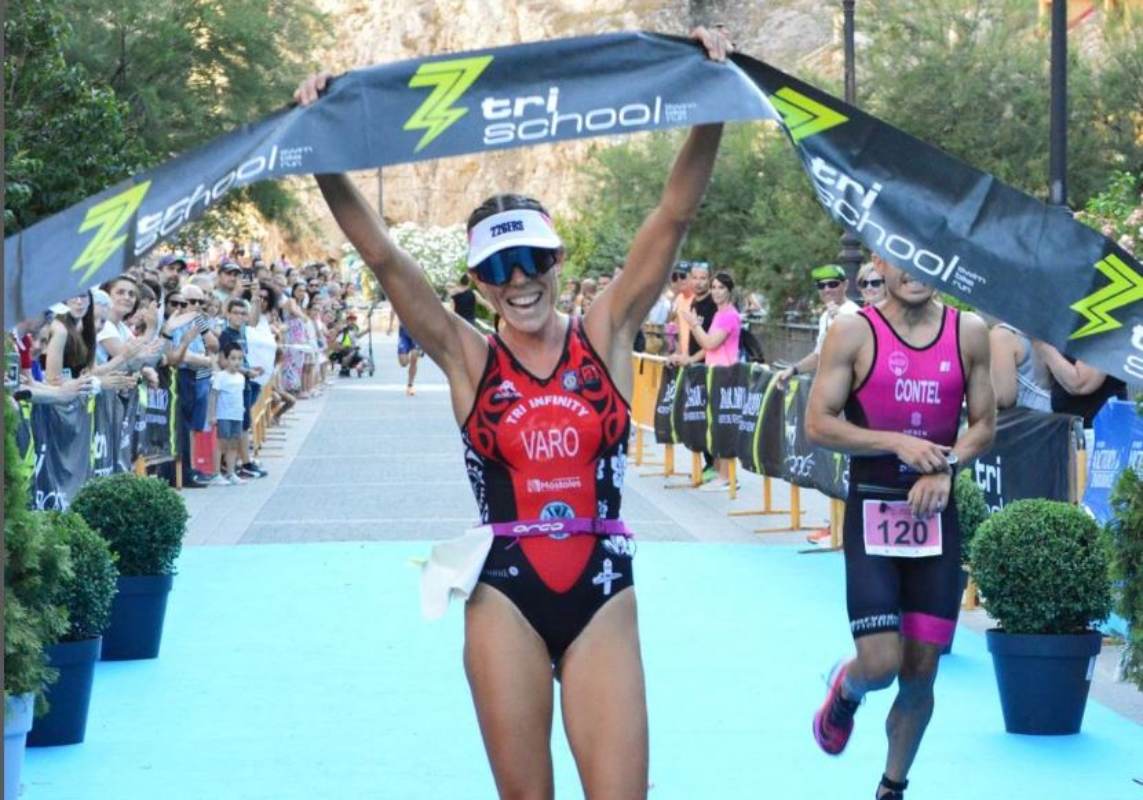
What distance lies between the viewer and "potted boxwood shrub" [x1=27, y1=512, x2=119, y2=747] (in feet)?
28.2

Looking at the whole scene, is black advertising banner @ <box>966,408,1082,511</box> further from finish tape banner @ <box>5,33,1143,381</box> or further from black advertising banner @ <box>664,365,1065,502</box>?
finish tape banner @ <box>5,33,1143,381</box>

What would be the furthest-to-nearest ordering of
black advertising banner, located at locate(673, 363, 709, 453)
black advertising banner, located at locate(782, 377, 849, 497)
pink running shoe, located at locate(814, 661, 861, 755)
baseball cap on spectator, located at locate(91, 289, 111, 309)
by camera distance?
black advertising banner, located at locate(673, 363, 709, 453), baseball cap on spectator, located at locate(91, 289, 111, 309), black advertising banner, located at locate(782, 377, 849, 497), pink running shoe, located at locate(814, 661, 861, 755)

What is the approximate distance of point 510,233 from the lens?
5.44 m

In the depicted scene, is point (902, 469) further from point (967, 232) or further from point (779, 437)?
point (779, 437)

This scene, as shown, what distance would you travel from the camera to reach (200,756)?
874 cm

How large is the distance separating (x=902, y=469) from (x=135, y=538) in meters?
4.40

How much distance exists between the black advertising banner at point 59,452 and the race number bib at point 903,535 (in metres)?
6.16

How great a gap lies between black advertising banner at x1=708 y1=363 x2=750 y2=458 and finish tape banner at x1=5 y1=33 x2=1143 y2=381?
39.4 feet

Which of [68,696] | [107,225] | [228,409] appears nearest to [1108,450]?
[68,696]

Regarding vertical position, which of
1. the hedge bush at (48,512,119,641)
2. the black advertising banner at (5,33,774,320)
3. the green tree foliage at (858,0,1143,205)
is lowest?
the hedge bush at (48,512,119,641)

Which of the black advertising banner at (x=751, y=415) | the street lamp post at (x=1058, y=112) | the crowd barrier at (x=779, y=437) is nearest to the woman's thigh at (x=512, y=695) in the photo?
the crowd barrier at (x=779, y=437)

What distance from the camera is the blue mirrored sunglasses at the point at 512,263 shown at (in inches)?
214

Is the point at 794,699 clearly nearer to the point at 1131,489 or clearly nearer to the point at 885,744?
the point at 885,744

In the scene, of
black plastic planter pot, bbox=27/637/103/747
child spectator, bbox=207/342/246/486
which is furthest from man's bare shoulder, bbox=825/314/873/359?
child spectator, bbox=207/342/246/486
